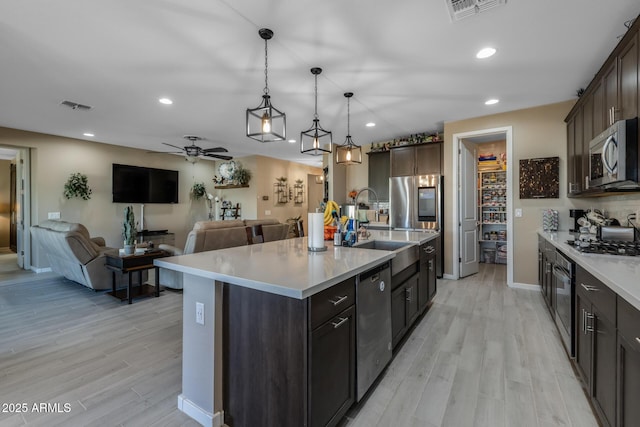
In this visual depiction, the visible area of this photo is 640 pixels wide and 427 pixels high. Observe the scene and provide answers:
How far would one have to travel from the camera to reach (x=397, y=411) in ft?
5.59

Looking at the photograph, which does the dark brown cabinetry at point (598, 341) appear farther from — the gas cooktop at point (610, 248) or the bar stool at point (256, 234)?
the bar stool at point (256, 234)

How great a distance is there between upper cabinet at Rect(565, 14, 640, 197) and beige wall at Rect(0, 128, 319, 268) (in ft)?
21.0

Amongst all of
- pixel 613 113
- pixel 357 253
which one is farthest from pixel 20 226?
pixel 613 113

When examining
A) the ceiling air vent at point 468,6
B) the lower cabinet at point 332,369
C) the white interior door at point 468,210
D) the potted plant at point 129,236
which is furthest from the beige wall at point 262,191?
the lower cabinet at point 332,369

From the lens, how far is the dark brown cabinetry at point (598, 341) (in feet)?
4.44

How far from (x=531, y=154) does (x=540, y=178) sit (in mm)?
377

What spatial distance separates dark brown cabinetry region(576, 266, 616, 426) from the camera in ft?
4.44

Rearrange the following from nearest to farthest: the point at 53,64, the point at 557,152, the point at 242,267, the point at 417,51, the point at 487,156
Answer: the point at 242,267, the point at 417,51, the point at 53,64, the point at 557,152, the point at 487,156

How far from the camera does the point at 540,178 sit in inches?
155

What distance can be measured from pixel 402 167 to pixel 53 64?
4.91 m

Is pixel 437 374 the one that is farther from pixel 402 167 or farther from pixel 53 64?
pixel 53 64

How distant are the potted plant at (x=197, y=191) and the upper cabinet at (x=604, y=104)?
785 cm

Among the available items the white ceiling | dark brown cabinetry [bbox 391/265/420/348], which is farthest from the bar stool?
the white ceiling

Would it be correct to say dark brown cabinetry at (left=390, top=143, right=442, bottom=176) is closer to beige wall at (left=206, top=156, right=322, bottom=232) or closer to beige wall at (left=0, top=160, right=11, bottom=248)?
beige wall at (left=206, top=156, right=322, bottom=232)
